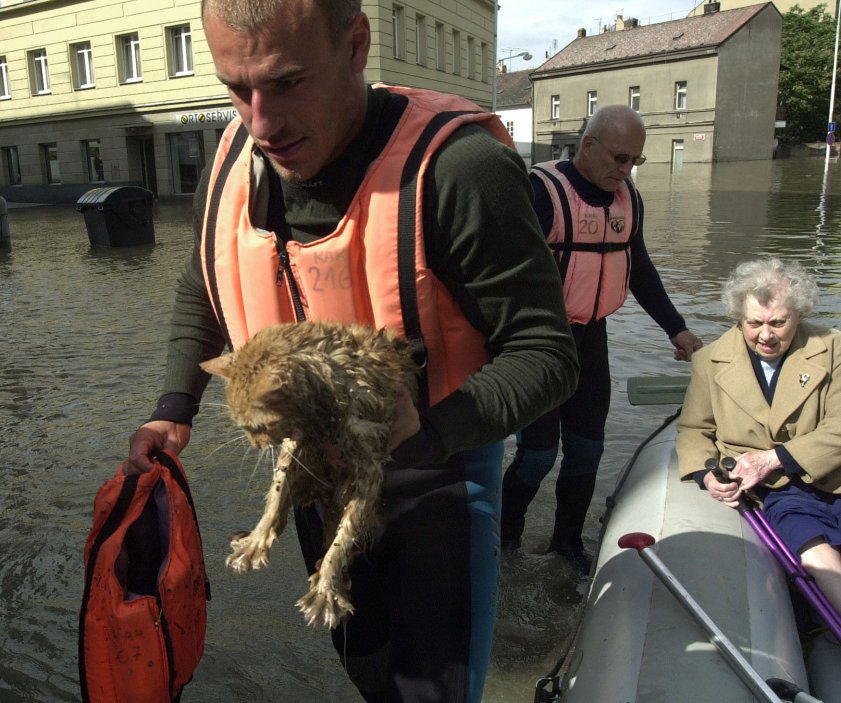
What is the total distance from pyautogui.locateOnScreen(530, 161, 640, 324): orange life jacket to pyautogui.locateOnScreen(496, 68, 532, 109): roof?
193 ft

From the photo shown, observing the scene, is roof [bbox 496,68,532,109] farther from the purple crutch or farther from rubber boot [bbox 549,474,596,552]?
the purple crutch

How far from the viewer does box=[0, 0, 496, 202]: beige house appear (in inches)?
1060

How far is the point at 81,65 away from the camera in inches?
1169

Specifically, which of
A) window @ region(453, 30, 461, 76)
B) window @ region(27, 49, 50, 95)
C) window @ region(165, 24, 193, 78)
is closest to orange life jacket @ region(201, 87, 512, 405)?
window @ region(165, 24, 193, 78)

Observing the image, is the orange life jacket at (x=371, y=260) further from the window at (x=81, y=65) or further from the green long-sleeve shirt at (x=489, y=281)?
the window at (x=81, y=65)

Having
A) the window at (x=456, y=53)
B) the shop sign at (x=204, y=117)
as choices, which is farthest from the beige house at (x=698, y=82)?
the shop sign at (x=204, y=117)

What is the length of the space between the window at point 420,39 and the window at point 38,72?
15099 millimetres

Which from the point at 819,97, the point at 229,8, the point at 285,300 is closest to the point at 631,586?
the point at 285,300

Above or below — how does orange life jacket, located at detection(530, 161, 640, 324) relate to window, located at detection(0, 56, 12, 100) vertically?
below

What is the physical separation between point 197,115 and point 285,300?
27504mm

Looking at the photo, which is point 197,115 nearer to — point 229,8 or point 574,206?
point 574,206

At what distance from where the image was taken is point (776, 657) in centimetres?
238

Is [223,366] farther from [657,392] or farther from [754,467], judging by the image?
[657,392]

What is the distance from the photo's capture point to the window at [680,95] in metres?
48.4
